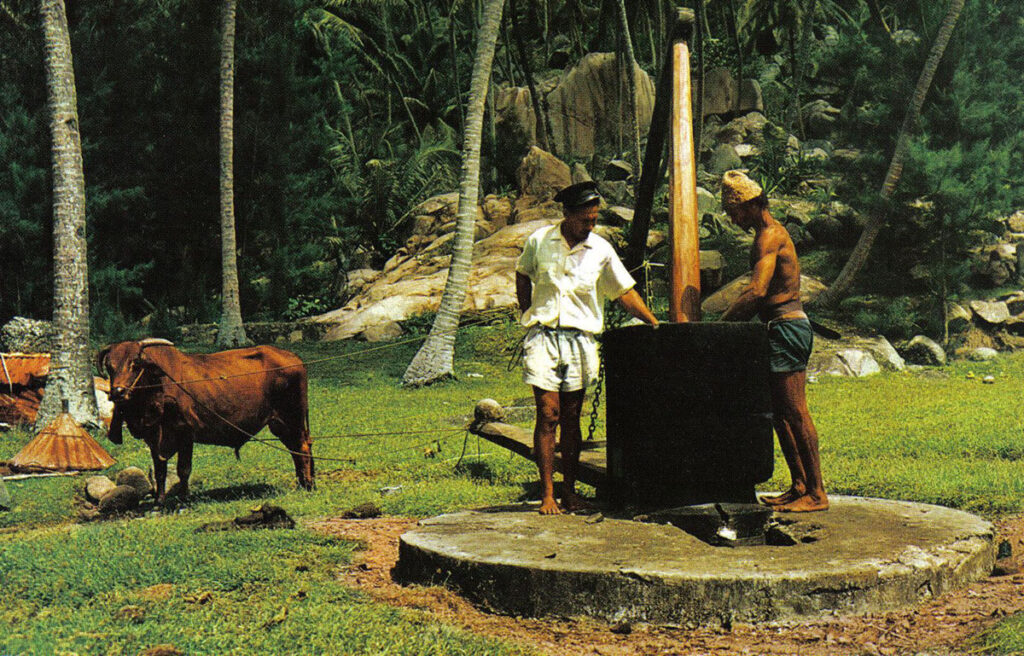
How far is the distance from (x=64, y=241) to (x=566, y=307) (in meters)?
8.39

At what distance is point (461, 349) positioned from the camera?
18703 mm

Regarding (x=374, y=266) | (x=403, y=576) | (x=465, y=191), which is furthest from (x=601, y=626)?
(x=374, y=266)

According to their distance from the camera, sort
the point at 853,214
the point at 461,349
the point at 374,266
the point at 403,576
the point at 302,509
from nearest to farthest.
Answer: the point at 403,576
the point at 302,509
the point at 461,349
the point at 853,214
the point at 374,266

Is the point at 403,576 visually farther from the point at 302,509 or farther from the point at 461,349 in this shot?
the point at 461,349

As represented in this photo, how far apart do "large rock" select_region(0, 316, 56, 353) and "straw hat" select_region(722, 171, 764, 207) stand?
12.7m

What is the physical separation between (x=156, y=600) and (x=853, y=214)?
64.5 feet

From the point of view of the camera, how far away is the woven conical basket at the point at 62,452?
10.3 m

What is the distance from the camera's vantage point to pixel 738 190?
6320mm

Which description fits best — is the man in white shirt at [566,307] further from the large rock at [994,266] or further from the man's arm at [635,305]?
the large rock at [994,266]

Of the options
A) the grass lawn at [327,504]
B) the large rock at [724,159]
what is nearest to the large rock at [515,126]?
the large rock at [724,159]

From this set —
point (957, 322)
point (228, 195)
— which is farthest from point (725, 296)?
point (228, 195)

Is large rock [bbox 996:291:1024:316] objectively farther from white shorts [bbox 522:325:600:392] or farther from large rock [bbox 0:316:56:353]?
large rock [bbox 0:316:56:353]

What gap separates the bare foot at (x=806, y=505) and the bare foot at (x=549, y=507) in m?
1.33

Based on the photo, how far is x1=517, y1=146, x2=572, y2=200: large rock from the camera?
25578 mm
